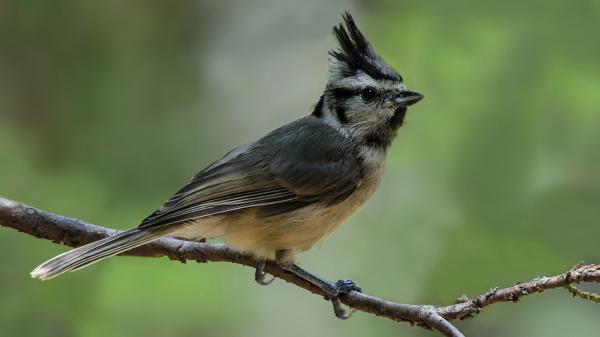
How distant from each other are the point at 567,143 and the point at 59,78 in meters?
3.78

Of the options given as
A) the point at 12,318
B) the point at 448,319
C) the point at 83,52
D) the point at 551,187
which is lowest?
the point at 448,319

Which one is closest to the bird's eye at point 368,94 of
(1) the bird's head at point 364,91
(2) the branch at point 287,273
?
(1) the bird's head at point 364,91

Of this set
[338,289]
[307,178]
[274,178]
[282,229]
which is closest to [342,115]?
[307,178]

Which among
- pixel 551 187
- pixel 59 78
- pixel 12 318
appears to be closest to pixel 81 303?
pixel 12 318

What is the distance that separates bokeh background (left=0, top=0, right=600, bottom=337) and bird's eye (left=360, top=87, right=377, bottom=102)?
28.6 inches

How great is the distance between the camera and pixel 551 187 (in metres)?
4.81

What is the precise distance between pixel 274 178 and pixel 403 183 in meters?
1.29

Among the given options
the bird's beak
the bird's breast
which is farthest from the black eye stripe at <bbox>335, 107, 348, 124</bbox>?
the bird's breast

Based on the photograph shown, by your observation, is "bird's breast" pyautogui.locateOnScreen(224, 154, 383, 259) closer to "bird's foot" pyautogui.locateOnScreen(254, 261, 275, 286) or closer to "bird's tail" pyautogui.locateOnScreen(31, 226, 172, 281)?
"bird's foot" pyautogui.locateOnScreen(254, 261, 275, 286)

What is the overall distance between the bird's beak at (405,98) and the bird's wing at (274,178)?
39 cm

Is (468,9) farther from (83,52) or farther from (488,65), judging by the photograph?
(83,52)

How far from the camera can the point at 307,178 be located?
416 cm

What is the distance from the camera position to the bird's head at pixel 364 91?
13.9ft

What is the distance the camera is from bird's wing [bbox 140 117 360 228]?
3902 mm
